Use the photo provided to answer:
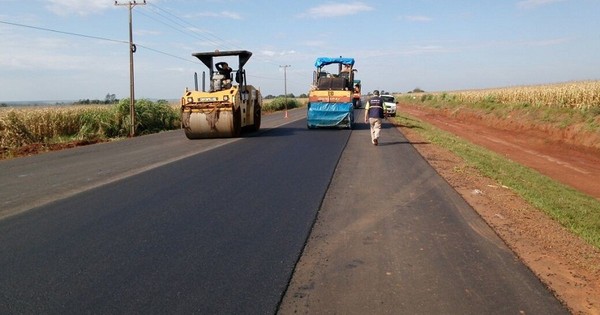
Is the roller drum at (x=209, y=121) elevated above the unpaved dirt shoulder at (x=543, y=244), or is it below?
above

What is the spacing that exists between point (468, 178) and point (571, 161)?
455 inches

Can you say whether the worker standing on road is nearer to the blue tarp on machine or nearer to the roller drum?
the roller drum

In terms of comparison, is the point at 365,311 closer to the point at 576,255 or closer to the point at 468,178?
the point at 576,255

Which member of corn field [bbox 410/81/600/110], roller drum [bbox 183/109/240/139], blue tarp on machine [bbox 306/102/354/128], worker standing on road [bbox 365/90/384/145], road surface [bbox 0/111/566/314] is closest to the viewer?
road surface [bbox 0/111/566/314]

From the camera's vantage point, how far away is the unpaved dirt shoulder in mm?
4512

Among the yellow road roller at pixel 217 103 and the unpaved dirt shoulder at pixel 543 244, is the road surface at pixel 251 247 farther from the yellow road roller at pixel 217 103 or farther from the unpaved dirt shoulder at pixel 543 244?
the yellow road roller at pixel 217 103

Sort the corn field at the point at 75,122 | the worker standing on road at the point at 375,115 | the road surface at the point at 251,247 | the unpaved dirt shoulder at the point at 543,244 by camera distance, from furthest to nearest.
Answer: the corn field at the point at 75,122, the worker standing on road at the point at 375,115, the unpaved dirt shoulder at the point at 543,244, the road surface at the point at 251,247

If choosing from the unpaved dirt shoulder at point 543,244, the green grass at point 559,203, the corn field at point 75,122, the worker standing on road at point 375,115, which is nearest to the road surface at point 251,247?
the unpaved dirt shoulder at point 543,244

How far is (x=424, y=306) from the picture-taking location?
406cm

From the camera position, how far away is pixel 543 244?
5941 millimetres

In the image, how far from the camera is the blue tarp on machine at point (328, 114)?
896 inches

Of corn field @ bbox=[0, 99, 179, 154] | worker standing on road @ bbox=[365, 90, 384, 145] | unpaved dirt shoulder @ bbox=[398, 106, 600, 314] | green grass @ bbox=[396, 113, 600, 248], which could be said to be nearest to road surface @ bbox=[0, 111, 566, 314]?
unpaved dirt shoulder @ bbox=[398, 106, 600, 314]

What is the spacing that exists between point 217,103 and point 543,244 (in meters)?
14.1

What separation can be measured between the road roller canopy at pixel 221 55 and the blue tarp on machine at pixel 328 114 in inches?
166
